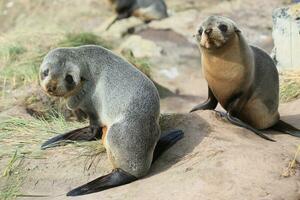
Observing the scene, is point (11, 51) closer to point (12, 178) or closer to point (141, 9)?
point (12, 178)

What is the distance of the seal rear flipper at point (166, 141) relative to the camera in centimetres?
507

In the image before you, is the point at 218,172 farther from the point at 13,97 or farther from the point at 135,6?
the point at 135,6

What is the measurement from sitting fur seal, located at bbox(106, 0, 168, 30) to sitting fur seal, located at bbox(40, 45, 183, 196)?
873 cm

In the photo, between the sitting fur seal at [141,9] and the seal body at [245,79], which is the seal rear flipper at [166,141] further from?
the sitting fur seal at [141,9]

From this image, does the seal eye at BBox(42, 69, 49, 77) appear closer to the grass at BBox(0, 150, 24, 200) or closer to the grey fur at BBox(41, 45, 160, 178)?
the grey fur at BBox(41, 45, 160, 178)

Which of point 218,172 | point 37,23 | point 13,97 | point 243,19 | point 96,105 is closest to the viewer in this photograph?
point 218,172

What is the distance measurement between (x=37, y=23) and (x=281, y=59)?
7225 mm

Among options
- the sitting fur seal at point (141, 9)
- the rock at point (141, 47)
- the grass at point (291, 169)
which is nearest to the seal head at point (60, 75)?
the grass at point (291, 169)

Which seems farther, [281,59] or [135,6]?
[135,6]

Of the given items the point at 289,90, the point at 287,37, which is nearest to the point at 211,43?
the point at 289,90

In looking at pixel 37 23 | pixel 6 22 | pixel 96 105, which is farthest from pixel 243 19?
pixel 96 105

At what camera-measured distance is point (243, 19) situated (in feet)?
41.2

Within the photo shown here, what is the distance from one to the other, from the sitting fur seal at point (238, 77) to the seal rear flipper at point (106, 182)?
1254 millimetres

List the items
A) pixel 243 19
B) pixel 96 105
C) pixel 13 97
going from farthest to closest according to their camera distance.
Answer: pixel 243 19, pixel 13 97, pixel 96 105
